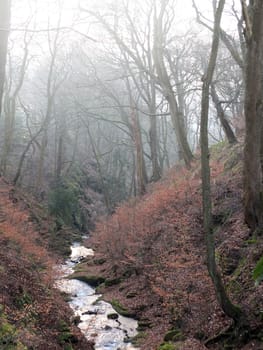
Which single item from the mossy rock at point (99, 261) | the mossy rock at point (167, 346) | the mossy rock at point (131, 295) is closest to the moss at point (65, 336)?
the mossy rock at point (167, 346)

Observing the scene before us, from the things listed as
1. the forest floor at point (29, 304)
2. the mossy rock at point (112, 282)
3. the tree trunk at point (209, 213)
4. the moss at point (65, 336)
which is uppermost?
the tree trunk at point (209, 213)

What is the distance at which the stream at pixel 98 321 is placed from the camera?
10523 mm

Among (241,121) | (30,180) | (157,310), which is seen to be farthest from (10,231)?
(30,180)

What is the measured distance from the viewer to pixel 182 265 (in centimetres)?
1077

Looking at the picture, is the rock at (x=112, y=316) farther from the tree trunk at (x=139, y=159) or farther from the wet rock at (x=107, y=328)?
the tree trunk at (x=139, y=159)

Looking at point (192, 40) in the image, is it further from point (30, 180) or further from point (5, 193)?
point (30, 180)

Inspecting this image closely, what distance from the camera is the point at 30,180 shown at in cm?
3484

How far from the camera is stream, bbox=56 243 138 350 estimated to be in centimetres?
1052

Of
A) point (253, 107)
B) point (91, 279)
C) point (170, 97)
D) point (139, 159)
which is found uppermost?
point (170, 97)

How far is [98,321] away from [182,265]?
3089mm

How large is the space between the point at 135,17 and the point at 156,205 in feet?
43.3

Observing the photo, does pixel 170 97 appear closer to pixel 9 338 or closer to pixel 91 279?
pixel 91 279

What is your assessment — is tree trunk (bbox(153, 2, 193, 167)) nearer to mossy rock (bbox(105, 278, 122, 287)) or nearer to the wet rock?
mossy rock (bbox(105, 278, 122, 287))

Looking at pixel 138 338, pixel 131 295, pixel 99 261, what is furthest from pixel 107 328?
pixel 99 261
